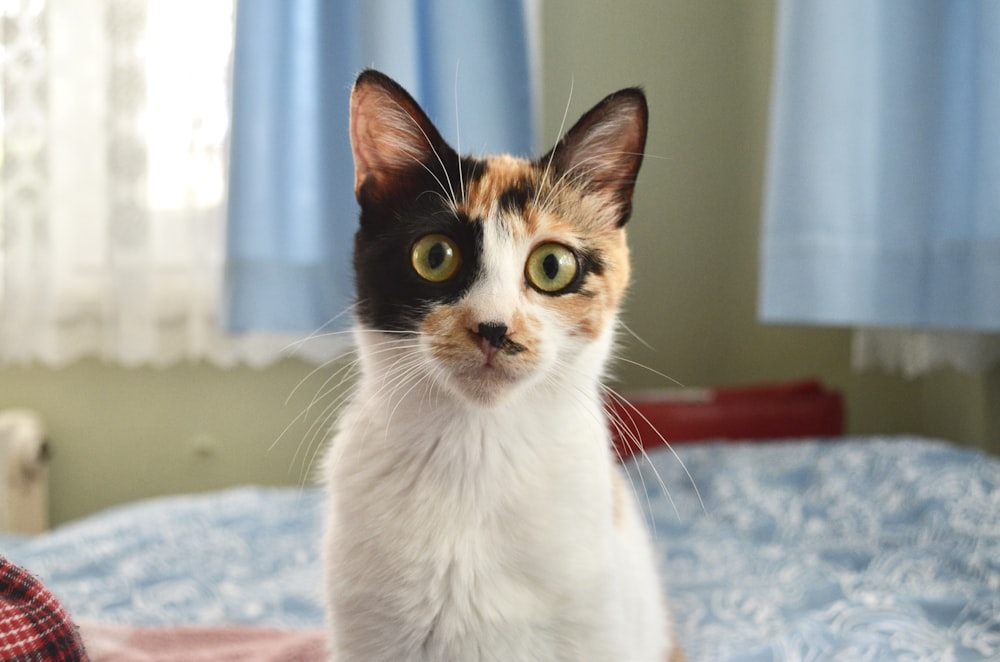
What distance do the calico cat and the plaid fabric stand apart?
9.0 inches

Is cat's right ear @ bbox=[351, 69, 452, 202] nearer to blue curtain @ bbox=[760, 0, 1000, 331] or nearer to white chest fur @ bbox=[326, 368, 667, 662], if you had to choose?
white chest fur @ bbox=[326, 368, 667, 662]

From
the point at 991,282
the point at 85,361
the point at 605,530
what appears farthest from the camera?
the point at 85,361

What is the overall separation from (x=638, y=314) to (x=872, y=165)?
0.92m

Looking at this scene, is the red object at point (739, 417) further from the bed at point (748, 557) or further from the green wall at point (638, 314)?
the green wall at point (638, 314)

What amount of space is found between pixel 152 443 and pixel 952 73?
218cm

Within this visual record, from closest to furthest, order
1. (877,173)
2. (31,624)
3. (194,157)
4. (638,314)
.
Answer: (31,624), (877,173), (194,157), (638,314)

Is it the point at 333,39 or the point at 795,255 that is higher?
the point at 333,39

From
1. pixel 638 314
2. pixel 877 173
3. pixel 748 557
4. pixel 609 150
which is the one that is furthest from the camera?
pixel 638 314

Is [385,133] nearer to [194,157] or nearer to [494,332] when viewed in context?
[494,332]

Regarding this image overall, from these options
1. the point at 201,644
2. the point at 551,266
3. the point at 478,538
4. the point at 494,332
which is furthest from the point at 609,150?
the point at 201,644

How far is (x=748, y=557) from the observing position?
1343 millimetres

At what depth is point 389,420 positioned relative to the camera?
2.55 feet

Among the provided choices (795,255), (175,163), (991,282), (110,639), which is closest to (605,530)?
(110,639)

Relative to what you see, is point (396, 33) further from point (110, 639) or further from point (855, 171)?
point (110, 639)
